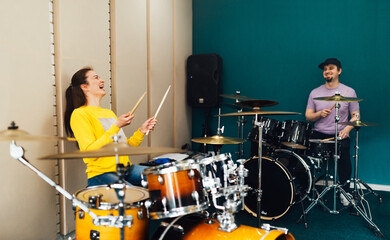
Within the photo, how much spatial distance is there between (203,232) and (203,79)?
2986mm

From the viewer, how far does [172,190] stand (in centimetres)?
179

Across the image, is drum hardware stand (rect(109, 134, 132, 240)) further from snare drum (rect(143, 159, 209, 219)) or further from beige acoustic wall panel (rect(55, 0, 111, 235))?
beige acoustic wall panel (rect(55, 0, 111, 235))

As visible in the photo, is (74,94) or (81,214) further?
(74,94)

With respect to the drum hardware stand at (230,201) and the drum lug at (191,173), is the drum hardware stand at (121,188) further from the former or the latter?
the drum hardware stand at (230,201)

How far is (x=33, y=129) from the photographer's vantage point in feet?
7.09

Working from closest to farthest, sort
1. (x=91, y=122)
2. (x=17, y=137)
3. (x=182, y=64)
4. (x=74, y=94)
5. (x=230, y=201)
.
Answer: (x=17, y=137), (x=230, y=201), (x=91, y=122), (x=74, y=94), (x=182, y=64)

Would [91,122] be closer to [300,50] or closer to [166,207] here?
[166,207]

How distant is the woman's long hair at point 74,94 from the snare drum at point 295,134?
6.50 feet

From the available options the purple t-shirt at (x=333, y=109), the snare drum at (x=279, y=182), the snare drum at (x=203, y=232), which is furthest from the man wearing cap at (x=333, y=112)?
the snare drum at (x=203, y=232)

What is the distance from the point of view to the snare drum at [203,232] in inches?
70.1

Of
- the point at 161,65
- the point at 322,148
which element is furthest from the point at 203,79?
the point at 322,148

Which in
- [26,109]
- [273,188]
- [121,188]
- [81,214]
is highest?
[26,109]

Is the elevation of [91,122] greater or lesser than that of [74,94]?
lesser

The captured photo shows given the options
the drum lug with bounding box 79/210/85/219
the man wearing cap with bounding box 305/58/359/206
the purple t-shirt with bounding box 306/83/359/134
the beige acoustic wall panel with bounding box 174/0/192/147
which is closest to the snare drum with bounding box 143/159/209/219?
the drum lug with bounding box 79/210/85/219
